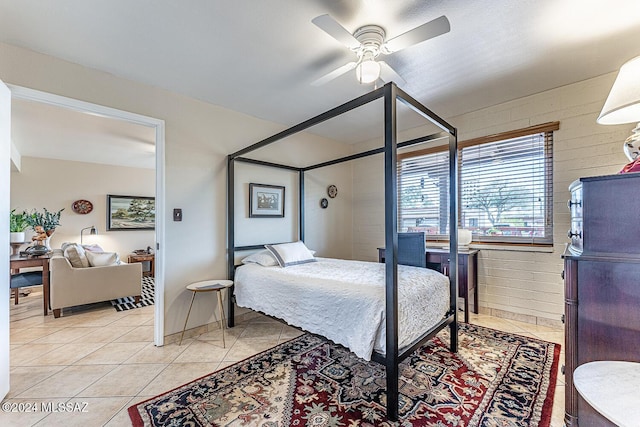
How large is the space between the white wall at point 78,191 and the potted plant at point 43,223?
0.61ft

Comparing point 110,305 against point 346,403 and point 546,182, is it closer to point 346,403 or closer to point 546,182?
point 346,403

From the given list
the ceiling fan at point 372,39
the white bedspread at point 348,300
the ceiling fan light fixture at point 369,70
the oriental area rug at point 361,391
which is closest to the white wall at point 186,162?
the white bedspread at point 348,300

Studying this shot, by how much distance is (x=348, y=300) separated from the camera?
6.51 feet

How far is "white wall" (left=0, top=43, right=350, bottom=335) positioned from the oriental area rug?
1116 mm

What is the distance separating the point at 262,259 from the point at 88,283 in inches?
102

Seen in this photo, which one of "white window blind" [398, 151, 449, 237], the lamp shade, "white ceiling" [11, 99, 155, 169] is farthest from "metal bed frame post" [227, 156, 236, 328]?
the lamp shade

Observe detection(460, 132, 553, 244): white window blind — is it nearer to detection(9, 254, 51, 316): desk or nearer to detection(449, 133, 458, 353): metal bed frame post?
detection(449, 133, 458, 353): metal bed frame post

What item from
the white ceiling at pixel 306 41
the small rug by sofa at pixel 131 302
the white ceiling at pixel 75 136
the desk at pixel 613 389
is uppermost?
the white ceiling at pixel 306 41

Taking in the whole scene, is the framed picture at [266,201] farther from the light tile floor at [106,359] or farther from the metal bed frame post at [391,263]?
the metal bed frame post at [391,263]

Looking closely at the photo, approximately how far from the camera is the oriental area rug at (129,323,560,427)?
5.41 feet

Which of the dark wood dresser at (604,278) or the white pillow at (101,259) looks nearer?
the dark wood dresser at (604,278)

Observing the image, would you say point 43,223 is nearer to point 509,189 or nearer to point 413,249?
point 413,249

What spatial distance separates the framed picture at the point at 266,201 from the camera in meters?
3.55

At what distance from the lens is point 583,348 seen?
4.25 ft
